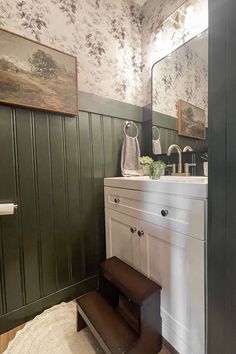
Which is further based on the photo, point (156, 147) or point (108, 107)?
point (156, 147)

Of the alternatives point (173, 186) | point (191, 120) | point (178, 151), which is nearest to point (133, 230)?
point (173, 186)

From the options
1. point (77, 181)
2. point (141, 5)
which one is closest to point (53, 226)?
point (77, 181)

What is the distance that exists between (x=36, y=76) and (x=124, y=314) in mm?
1474

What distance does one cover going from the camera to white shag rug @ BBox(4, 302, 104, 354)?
3.26 feet

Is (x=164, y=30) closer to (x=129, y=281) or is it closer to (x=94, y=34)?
(x=94, y=34)

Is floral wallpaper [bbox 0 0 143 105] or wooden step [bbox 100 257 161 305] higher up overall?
floral wallpaper [bbox 0 0 143 105]

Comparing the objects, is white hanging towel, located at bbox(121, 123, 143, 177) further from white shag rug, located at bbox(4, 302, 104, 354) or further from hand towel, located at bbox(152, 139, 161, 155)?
white shag rug, located at bbox(4, 302, 104, 354)

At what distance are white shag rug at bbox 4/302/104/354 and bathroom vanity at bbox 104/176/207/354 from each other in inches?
17.3

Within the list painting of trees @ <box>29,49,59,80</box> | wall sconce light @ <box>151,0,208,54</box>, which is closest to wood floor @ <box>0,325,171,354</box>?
painting of trees @ <box>29,49,59,80</box>

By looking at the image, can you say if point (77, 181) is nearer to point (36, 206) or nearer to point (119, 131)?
point (36, 206)

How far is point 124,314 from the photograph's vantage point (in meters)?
1.06

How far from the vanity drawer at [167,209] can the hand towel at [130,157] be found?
326 mm

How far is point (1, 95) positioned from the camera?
104 centimetres

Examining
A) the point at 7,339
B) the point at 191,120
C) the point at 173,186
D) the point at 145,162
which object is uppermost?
the point at 191,120
